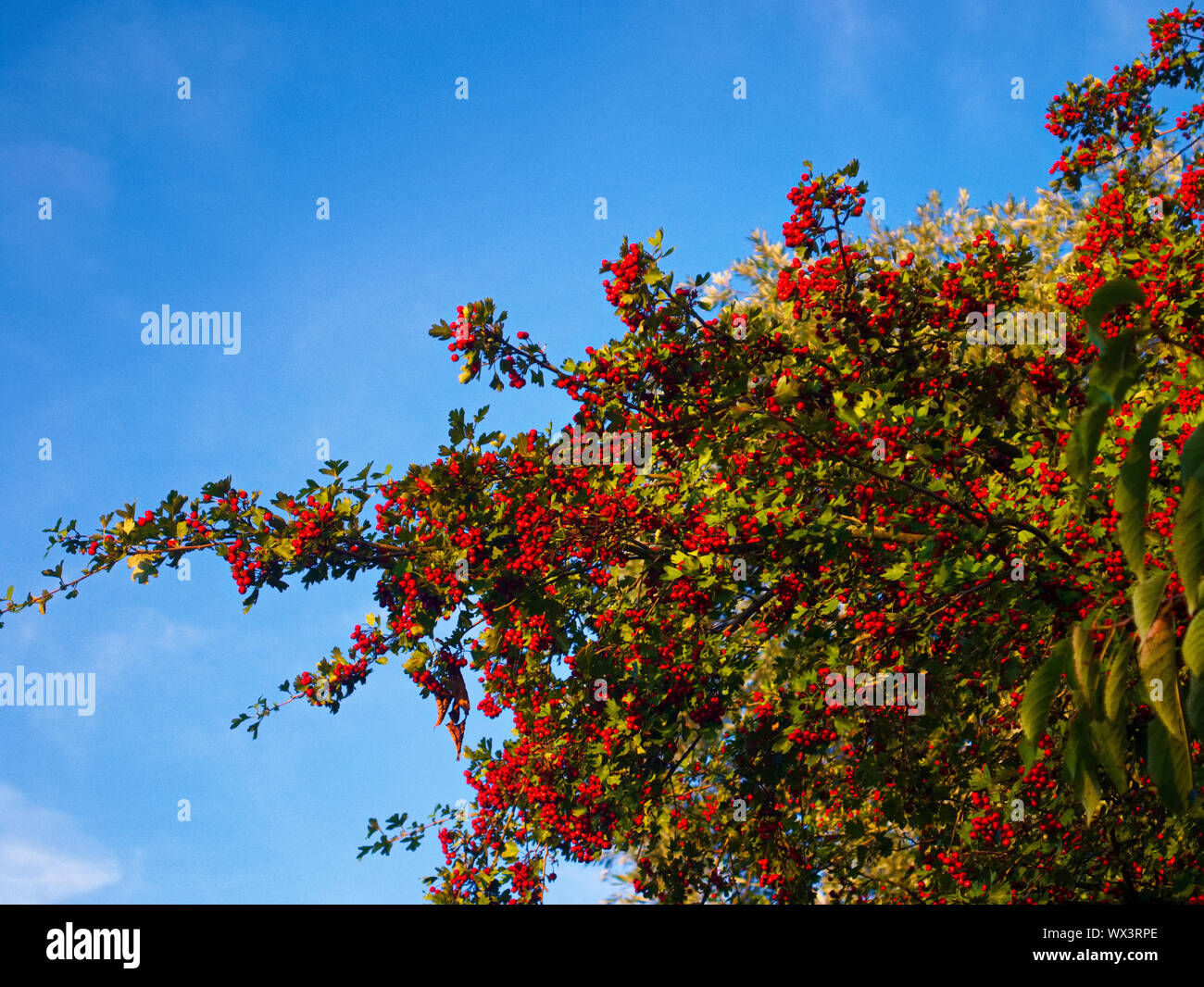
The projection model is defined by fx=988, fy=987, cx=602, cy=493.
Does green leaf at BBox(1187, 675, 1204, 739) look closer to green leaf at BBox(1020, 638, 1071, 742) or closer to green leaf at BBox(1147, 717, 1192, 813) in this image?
green leaf at BBox(1147, 717, 1192, 813)

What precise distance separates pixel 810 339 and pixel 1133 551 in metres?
5.28

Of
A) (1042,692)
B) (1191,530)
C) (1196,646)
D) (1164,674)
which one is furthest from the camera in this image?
(1042,692)

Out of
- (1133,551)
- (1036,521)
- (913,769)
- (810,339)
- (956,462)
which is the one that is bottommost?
(913,769)

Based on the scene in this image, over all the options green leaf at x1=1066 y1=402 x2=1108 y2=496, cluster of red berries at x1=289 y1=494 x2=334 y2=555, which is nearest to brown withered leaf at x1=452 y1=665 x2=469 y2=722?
cluster of red berries at x1=289 y1=494 x2=334 y2=555

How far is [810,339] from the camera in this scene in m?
7.46

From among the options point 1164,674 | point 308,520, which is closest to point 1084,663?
point 1164,674

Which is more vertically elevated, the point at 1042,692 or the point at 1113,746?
the point at 1042,692

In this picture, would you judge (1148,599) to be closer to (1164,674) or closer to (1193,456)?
(1164,674)

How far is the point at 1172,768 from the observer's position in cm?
246

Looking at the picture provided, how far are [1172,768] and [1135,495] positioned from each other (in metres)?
0.71

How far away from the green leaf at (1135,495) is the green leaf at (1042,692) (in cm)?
41

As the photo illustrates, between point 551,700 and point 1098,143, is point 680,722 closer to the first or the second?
point 551,700

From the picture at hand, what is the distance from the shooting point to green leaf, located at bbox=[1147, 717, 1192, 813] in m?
2.43
